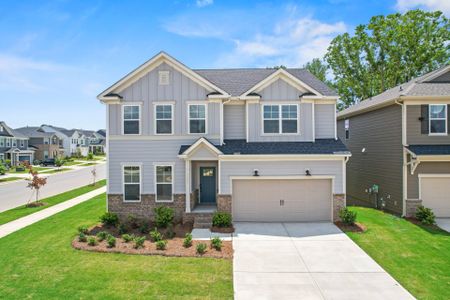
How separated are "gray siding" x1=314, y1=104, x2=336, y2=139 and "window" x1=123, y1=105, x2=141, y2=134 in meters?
8.69

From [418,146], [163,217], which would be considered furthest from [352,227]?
[163,217]

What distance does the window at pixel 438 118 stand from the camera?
14.0 metres

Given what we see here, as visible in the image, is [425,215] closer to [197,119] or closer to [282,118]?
[282,118]

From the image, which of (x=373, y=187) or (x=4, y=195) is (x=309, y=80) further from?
(x=4, y=195)

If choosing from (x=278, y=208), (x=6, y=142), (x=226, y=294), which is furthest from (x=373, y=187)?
(x=6, y=142)

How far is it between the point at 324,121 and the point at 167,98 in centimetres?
778

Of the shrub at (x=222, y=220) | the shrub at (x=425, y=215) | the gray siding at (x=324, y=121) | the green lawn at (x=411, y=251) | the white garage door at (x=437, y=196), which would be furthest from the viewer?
the gray siding at (x=324, y=121)

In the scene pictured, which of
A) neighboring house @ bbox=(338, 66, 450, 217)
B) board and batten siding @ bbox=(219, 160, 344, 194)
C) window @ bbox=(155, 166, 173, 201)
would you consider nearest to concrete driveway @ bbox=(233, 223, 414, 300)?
board and batten siding @ bbox=(219, 160, 344, 194)

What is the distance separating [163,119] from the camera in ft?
45.2

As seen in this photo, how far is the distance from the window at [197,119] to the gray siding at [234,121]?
1.18 m

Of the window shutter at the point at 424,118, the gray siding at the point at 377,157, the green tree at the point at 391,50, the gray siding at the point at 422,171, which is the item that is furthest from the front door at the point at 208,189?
the green tree at the point at 391,50

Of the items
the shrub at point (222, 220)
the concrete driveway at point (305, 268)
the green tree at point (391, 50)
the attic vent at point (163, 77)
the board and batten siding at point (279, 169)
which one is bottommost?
the concrete driveway at point (305, 268)

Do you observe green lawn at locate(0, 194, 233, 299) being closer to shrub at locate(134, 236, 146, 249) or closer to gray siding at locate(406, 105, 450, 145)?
shrub at locate(134, 236, 146, 249)

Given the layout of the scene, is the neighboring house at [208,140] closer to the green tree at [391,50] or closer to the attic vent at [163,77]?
the attic vent at [163,77]
